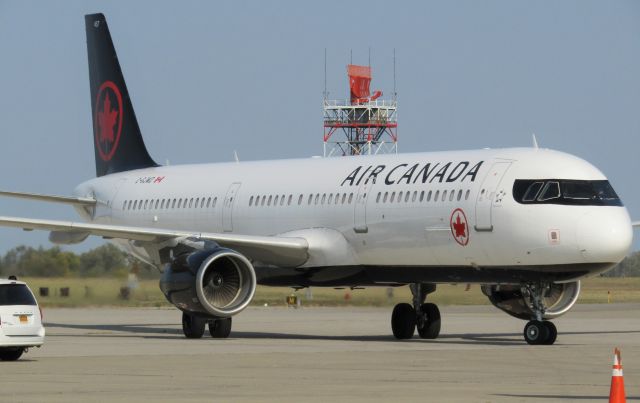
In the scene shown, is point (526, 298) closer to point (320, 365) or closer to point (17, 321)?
point (320, 365)

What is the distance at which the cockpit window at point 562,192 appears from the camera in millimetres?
29078

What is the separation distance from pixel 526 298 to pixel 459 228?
3.97 meters

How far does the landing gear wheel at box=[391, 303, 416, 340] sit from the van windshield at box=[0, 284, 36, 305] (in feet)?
34.7

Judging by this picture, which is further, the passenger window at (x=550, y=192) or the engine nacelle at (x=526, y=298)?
the engine nacelle at (x=526, y=298)

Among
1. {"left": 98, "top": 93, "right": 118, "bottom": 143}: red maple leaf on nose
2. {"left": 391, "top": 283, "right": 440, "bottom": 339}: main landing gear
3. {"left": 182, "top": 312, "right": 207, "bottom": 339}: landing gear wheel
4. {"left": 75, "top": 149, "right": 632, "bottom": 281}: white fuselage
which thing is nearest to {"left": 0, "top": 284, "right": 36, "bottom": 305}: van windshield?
{"left": 182, "top": 312, "right": 207, "bottom": 339}: landing gear wheel

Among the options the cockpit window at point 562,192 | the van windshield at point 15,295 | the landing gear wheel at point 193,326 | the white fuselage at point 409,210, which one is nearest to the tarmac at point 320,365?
the landing gear wheel at point 193,326

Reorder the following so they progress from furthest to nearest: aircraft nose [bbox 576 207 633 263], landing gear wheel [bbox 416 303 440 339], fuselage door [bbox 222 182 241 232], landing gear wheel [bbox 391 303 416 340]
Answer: fuselage door [bbox 222 182 241 232] → landing gear wheel [bbox 416 303 440 339] → landing gear wheel [bbox 391 303 416 340] → aircraft nose [bbox 576 207 633 263]

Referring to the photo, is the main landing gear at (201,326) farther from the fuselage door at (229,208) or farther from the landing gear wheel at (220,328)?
the fuselage door at (229,208)

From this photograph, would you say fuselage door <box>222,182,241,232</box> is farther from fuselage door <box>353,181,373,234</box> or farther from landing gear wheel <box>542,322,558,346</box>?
landing gear wheel <box>542,322,558,346</box>

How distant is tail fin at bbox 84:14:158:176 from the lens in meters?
43.1

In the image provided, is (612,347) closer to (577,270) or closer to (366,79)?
(577,270)

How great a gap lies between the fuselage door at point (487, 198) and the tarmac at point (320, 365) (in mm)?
2489

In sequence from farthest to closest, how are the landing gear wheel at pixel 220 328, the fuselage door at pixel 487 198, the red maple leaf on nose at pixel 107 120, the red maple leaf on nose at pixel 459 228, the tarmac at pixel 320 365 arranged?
the red maple leaf on nose at pixel 107 120
the landing gear wheel at pixel 220 328
the red maple leaf on nose at pixel 459 228
the fuselage door at pixel 487 198
the tarmac at pixel 320 365

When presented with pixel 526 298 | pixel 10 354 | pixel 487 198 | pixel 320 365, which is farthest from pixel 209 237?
pixel 320 365
